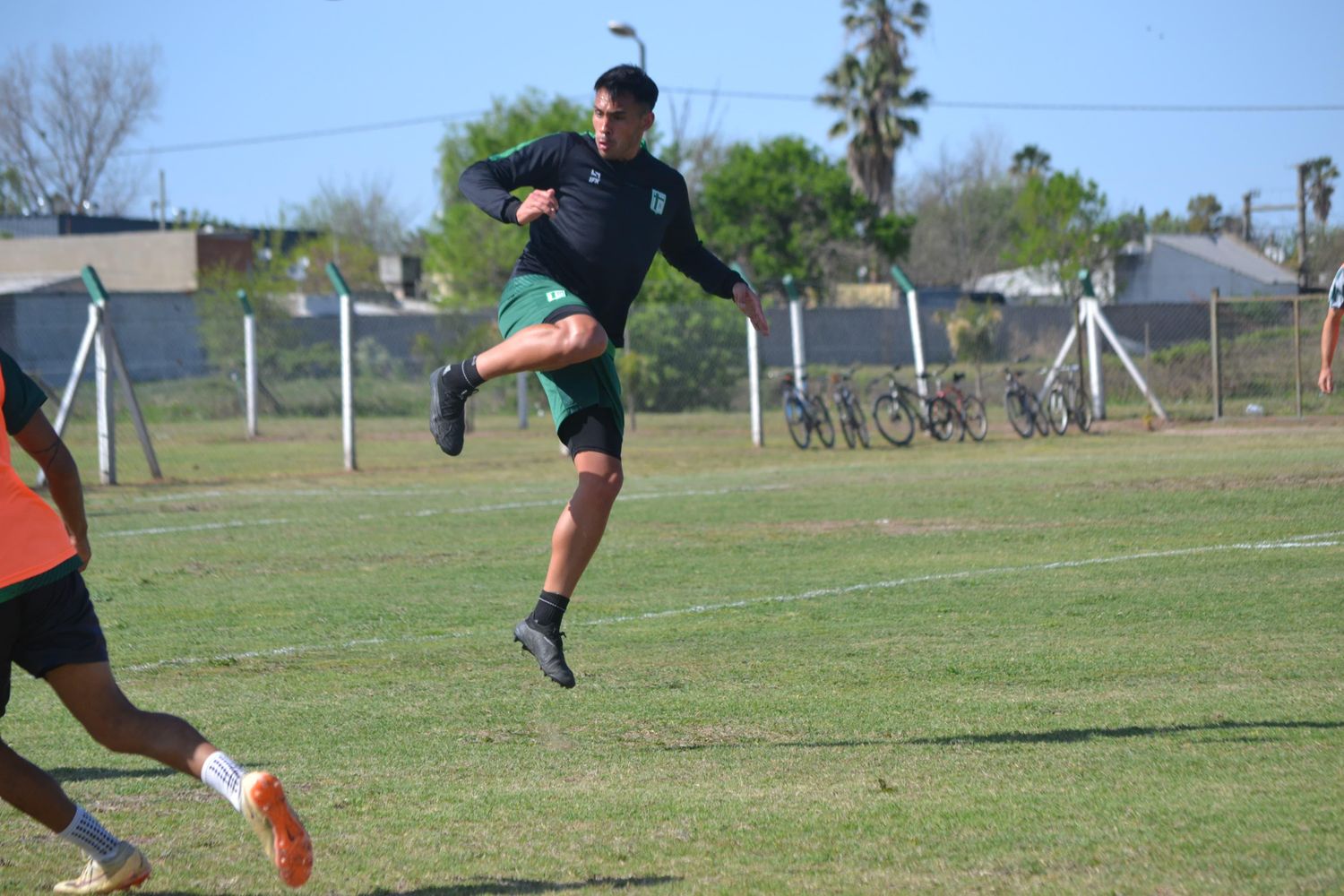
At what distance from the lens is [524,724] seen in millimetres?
5797

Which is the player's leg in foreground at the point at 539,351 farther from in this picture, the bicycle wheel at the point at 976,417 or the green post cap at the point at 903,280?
the bicycle wheel at the point at 976,417

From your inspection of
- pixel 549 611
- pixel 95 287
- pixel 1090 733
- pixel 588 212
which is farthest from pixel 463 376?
pixel 95 287

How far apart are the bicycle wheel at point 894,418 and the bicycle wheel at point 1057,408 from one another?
254 centimetres

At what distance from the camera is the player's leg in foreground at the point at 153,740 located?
3.56 metres

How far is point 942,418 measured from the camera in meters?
24.4

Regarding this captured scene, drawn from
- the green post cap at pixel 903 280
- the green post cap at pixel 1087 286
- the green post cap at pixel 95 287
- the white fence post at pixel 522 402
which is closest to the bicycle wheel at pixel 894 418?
the green post cap at pixel 903 280

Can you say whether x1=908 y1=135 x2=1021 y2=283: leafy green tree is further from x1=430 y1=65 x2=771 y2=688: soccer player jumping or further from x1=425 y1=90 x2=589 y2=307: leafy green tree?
x1=430 y1=65 x2=771 y2=688: soccer player jumping

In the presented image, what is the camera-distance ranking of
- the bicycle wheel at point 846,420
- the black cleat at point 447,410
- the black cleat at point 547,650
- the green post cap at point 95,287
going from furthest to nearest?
1. the bicycle wheel at point 846,420
2. the green post cap at point 95,287
3. the black cleat at point 447,410
4. the black cleat at point 547,650

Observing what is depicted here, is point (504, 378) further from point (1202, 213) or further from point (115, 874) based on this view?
point (1202, 213)

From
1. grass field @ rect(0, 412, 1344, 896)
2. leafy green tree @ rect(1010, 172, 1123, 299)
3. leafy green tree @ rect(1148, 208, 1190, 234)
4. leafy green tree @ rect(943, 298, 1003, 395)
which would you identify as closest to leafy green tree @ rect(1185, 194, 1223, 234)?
leafy green tree @ rect(1148, 208, 1190, 234)

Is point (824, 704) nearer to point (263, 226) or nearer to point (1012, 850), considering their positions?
point (1012, 850)

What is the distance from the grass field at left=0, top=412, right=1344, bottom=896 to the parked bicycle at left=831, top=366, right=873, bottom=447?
9965 mm

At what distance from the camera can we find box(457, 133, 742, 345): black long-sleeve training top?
19.5 ft

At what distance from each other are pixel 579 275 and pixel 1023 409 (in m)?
19.9
